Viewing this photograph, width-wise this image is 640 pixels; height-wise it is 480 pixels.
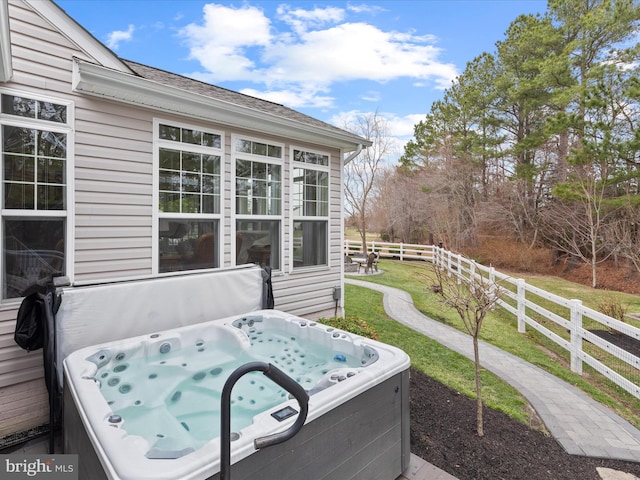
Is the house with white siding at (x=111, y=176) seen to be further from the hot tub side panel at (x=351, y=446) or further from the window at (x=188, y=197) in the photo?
the hot tub side panel at (x=351, y=446)

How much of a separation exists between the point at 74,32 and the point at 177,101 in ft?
3.49

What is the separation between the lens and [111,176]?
3.50 meters

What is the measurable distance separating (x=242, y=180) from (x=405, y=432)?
3454mm

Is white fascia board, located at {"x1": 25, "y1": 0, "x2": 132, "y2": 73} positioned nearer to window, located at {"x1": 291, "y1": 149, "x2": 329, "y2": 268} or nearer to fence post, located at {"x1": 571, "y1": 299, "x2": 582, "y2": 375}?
window, located at {"x1": 291, "y1": 149, "x2": 329, "y2": 268}

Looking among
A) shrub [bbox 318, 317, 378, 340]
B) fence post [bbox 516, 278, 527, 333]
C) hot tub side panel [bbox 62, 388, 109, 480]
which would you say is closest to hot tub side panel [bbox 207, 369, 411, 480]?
hot tub side panel [bbox 62, 388, 109, 480]

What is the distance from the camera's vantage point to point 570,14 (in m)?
14.2

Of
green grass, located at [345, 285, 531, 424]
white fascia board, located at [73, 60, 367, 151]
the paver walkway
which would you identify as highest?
white fascia board, located at [73, 60, 367, 151]

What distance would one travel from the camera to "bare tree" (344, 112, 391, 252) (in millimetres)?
18203

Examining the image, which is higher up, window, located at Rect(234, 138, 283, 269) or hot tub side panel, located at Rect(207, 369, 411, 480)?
window, located at Rect(234, 138, 283, 269)

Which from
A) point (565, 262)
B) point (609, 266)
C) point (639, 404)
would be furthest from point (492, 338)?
point (565, 262)

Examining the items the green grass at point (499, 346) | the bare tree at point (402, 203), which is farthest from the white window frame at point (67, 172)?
the bare tree at point (402, 203)

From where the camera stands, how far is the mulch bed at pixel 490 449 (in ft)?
8.32

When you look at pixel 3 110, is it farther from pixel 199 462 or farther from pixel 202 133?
pixel 199 462

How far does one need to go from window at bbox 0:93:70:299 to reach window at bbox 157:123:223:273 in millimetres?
899
